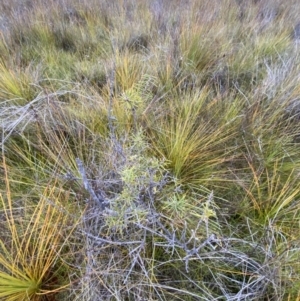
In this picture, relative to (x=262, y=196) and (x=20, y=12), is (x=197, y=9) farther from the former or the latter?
(x=262, y=196)

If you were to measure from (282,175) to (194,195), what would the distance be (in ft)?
1.19

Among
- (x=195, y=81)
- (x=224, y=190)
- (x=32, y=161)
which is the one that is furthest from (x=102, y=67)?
(x=224, y=190)

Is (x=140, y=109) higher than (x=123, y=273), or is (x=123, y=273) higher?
(x=140, y=109)

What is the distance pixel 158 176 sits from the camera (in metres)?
1.09

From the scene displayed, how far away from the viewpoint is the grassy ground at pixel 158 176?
869mm

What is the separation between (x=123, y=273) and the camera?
2.91 ft

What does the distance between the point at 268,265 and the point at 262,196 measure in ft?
1.01

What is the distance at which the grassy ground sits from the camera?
869 millimetres

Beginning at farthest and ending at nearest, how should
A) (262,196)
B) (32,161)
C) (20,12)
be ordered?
1. (20,12)
2. (32,161)
3. (262,196)

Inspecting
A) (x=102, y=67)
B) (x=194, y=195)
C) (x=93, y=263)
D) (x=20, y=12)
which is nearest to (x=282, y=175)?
(x=194, y=195)

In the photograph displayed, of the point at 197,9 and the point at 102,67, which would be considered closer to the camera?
the point at 102,67

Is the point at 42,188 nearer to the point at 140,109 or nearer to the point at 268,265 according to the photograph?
the point at 140,109

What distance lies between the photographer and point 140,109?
1324 mm

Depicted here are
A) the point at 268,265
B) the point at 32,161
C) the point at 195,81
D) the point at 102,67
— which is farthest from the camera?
the point at 102,67
